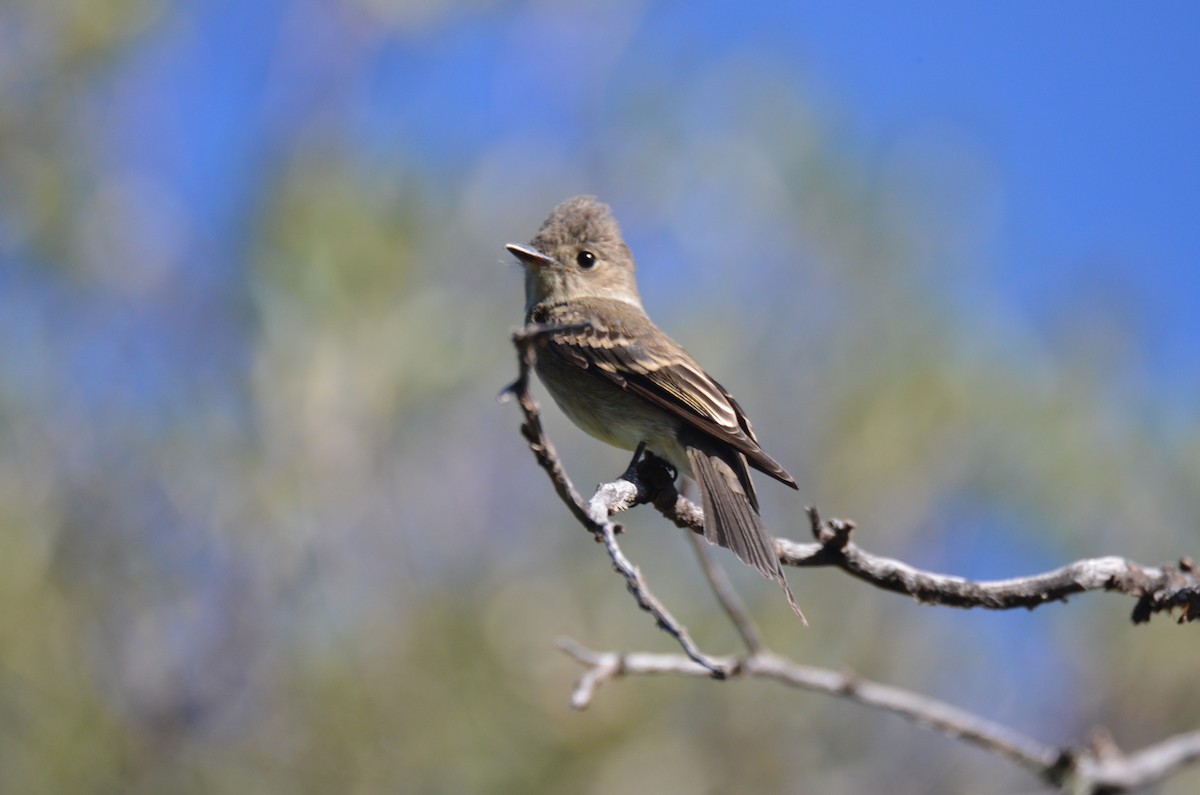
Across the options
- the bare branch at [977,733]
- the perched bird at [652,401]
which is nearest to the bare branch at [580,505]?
the bare branch at [977,733]

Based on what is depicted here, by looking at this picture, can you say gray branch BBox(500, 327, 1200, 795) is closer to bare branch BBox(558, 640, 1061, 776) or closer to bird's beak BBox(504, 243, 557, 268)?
bare branch BBox(558, 640, 1061, 776)

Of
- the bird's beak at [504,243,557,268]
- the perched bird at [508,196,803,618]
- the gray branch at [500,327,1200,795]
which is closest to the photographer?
the gray branch at [500,327,1200,795]

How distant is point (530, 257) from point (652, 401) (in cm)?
99

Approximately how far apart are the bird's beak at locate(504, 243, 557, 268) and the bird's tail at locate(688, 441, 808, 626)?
103 centimetres

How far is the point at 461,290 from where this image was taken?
6965 mm

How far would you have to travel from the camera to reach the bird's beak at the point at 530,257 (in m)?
4.26

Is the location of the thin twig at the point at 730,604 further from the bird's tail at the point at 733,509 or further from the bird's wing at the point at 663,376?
the bird's wing at the point at 663,376

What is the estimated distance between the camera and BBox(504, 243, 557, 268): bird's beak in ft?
14.0

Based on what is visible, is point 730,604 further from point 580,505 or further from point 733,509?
point 580,505

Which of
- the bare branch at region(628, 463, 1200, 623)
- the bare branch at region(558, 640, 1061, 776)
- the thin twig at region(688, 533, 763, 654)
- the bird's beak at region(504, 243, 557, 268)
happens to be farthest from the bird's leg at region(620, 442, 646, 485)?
the bird's beak at region(504, 243, 557, 268)

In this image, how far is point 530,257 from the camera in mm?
4395

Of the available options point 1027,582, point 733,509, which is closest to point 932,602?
point 1027,582

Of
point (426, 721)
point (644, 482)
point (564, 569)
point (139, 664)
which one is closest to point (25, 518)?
point (139, 664)

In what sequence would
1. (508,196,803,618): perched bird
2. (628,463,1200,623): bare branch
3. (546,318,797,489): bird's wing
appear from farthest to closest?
(546,318,797,489): bird's wing → (508,196,803,618): perched bird → (628,463,1200,623): bare branch
